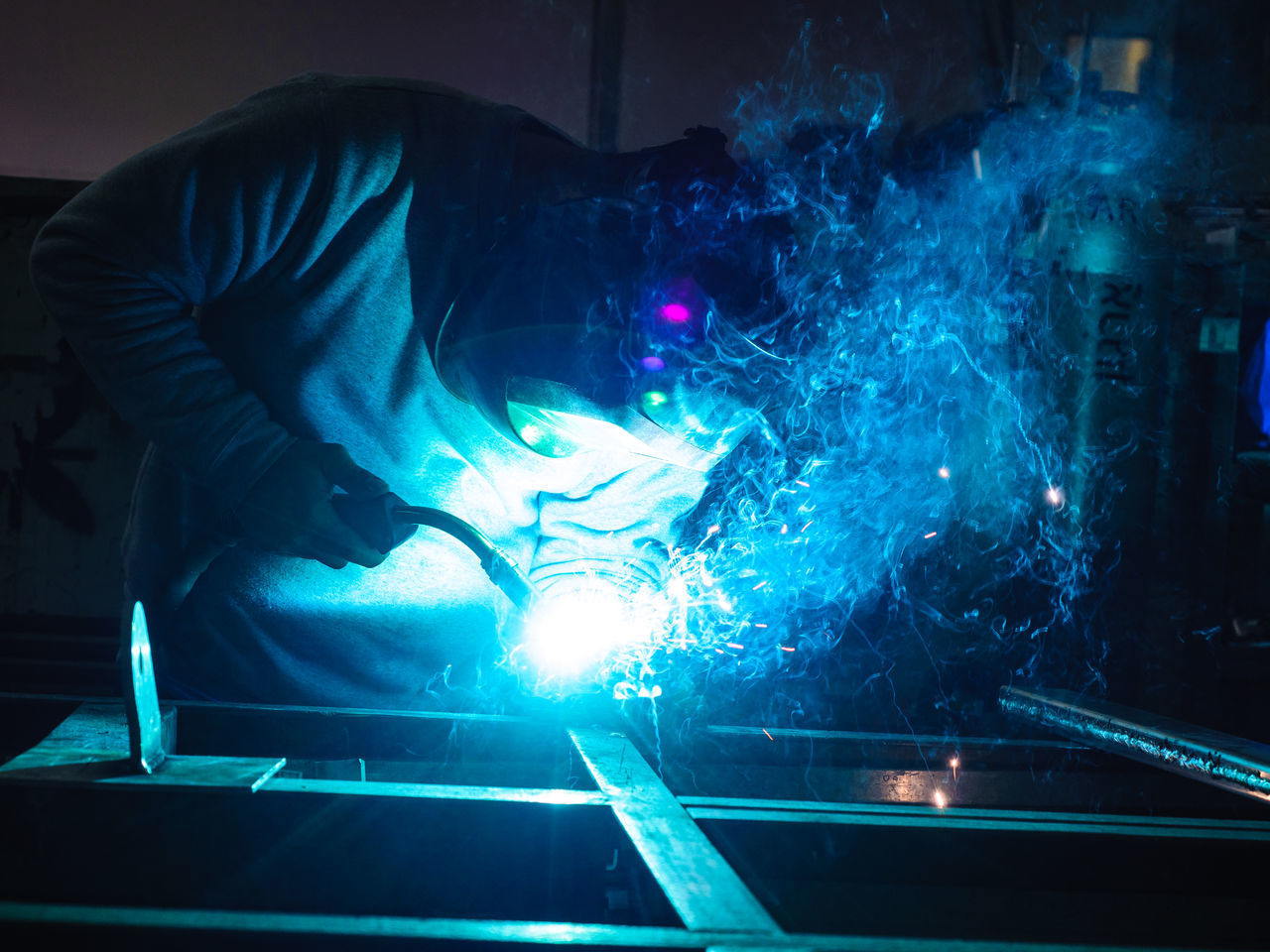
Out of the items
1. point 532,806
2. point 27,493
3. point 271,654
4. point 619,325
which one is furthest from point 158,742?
point 27,493

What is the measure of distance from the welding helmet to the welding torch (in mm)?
192

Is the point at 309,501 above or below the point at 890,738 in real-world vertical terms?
above

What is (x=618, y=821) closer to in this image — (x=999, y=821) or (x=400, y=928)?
(x=400, y=928)

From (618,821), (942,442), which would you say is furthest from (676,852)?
(942,442)

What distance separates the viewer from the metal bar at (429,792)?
2.91 ft

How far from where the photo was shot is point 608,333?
1.00 metres

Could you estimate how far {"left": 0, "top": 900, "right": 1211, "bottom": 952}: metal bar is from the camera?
604 millimetres

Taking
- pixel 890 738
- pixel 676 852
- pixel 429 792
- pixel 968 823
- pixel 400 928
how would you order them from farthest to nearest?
pixel 890 738 → pixel 968 823 → pixel 429 792 → pixel 676 852 → pixel 400 928

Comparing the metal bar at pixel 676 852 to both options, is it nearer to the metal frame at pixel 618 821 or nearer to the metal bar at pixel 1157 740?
the metal frame at pixel 618 821

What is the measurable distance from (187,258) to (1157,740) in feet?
5.01

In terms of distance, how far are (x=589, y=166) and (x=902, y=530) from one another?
2.28 m

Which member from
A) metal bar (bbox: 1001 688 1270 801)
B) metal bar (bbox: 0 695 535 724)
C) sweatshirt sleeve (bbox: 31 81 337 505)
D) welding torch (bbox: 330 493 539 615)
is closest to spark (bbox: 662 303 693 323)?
welding torch (bbox: 330 493 539 615)

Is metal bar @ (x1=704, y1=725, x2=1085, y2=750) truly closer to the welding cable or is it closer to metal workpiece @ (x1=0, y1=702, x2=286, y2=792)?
the welding cable

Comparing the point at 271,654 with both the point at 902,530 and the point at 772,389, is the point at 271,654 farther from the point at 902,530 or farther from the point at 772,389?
the point at 902,530
